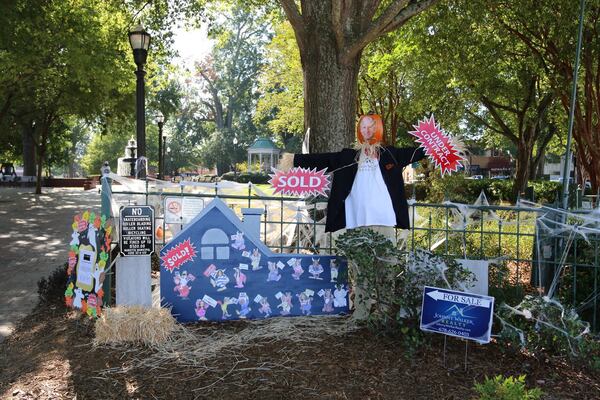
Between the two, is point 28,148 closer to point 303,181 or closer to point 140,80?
point 140,80

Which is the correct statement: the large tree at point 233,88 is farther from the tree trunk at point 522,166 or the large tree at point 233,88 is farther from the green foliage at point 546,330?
the green foliage at point 546,330

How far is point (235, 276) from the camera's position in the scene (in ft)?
17.6

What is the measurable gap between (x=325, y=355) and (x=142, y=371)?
150cm

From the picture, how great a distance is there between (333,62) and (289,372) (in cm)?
412

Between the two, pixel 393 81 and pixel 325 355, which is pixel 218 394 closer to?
pixel 325 355

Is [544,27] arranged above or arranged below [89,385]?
above

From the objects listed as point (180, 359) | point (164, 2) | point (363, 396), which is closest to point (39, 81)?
point (164, 2)

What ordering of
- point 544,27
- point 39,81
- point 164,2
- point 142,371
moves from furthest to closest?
point 39,81 → point 544,27 → point 164,2 → point 142,371

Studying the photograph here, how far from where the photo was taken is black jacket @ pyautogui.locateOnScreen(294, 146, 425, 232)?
536cm

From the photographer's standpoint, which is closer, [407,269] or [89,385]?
[89,385]

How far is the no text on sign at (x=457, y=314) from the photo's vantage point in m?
4.15

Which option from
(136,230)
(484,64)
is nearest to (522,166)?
(484,64)

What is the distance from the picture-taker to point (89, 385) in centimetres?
391

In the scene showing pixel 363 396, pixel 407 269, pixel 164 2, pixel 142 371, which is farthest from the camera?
pixel 164 2
